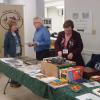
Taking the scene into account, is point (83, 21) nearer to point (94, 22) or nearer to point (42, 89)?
point (94, 22)

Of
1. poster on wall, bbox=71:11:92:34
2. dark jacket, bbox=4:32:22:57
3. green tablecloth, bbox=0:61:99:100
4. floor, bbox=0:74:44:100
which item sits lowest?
floor, bbox=0:74:44:100

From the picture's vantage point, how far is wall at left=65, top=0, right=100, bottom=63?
3641 mm

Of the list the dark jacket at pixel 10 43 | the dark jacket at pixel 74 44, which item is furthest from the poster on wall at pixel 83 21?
the dark jacket at pixel 10 43

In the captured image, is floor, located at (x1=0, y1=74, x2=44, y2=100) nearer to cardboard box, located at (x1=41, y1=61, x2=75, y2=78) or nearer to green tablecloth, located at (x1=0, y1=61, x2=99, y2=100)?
green tablecloth, located at (x1=0, y1=61, x2=99, y2=100)

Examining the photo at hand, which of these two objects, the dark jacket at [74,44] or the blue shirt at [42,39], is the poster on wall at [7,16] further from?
the dark jacket at [74,44]

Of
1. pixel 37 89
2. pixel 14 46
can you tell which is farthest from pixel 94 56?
pixel 14 46

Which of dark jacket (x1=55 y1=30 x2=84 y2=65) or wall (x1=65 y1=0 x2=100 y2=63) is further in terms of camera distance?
wall (x1=65 y1=0 x2=100 y2=63)

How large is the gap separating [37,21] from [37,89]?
6.08 ft

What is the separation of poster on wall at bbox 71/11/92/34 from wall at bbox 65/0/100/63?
7cm

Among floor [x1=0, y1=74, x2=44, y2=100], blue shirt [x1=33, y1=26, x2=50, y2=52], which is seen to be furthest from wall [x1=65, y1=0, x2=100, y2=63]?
floor [x1=0, y1=74, x2=44, y2=100]

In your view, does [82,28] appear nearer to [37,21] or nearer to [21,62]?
[37,21]

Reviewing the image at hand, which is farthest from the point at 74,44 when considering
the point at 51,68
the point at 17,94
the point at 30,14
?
the point at 30,14

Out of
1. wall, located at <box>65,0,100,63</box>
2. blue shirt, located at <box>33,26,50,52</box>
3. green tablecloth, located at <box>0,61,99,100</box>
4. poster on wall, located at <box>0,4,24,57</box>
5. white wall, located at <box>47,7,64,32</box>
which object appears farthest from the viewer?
white wall, located at <box>47,7,64,32</box>

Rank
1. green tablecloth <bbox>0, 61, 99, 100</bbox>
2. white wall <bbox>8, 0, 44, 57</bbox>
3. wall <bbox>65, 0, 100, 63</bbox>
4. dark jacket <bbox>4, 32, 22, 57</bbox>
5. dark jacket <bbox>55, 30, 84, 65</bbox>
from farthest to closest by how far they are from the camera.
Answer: white wall <bbox>8, 0, 44, 57</bbox> → dark jacket <bbox>4, 32, 22, 57</bbox> → wall <bbox>65, 0, 100, 63</bbox> → dark jacket <bbox>55, 30, 84, 65</bbox> → green tablecloth <bbox>0, 61, 99, 100</bbox>
